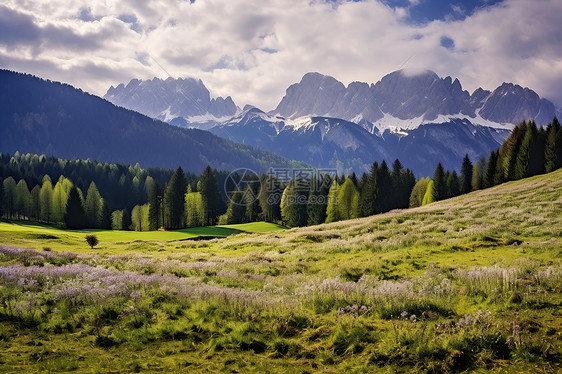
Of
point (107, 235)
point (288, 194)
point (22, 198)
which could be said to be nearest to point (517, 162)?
point (288, 194)

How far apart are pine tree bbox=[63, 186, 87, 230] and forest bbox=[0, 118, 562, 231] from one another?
24 cm

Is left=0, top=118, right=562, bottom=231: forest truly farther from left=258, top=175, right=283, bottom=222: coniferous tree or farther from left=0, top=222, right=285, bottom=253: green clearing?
left=0, top=222, right=285, bottom=253: green clearing

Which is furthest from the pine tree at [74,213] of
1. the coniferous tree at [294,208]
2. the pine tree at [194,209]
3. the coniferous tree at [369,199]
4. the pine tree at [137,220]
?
the coniferous tree at [369,199]

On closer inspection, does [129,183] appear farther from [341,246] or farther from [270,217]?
[341,246]

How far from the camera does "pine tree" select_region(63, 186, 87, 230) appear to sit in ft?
295

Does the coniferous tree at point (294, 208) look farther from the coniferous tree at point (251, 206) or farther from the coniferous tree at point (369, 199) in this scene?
the coniferous tree at point (369, 199)

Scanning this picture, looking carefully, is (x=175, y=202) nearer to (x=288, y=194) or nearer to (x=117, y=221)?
(x=117, y=221)

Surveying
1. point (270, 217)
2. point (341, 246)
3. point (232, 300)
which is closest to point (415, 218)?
point (341, 246)

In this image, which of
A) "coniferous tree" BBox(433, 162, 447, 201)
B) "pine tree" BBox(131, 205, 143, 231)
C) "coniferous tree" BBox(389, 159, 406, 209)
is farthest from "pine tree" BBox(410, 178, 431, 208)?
"pine tree" BBox(131, 205, 143, 231)

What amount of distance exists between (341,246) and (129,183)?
145261 millimetres

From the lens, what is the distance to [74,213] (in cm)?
9025

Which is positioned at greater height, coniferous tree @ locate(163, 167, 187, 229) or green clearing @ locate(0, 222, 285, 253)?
coniferous tree @ locate(163, 167, 187, 229)

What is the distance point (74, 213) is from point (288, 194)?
59.6 meters

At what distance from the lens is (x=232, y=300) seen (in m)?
10.1
